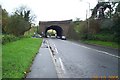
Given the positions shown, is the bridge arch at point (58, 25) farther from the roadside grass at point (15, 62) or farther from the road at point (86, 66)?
the roadside grass at point (15, 62)

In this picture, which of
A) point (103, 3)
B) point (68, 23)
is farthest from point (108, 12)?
point (68, 23)

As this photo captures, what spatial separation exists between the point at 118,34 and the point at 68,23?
193 ft

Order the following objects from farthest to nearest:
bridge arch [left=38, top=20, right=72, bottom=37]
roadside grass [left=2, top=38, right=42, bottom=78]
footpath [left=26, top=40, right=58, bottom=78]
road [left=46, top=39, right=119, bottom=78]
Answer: bridge arch [left=38, top=20, right=72, bottom=37], road [left=46, top=39, right=119, bottom=78], footpath [left=26, top=40, right=58, bottom=78], roadside grass [left=2, top=38, right=42, bottom=78]

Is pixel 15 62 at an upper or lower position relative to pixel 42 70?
upper

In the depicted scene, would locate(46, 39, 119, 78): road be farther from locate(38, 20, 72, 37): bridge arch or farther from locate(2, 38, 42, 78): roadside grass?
locate(38, 20, 72, 37): bridge arch

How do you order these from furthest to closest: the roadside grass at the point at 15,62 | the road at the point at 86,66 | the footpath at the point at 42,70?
the road at the point at 86,66, the footpath at the point at 42,70, the roadside grass at the point at 15,62

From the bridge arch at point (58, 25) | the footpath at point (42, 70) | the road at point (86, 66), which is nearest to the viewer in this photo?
the footpath at point (42, 70)

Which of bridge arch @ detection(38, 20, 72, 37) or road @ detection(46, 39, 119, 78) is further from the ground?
bridge arch @ detection(38, 20, 72, 37)

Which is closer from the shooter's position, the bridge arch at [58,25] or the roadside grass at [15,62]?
the roadside grass at [15,62]

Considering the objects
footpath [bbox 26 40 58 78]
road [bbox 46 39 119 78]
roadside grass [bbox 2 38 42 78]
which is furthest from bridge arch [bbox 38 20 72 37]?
footpath [bbox 26 40 58 78]

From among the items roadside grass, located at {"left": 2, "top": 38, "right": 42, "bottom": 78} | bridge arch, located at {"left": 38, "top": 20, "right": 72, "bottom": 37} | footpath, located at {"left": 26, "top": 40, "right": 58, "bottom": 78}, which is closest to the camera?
roadside grass, located at {"left": 2, "top": 38, "right": 42, "bottom": 78}

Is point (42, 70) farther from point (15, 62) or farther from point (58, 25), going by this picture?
point (58, 25)

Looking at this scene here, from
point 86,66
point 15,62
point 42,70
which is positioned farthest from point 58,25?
point 42,70

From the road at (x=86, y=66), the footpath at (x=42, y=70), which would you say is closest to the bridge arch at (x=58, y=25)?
the road at (x=86, y=66)
